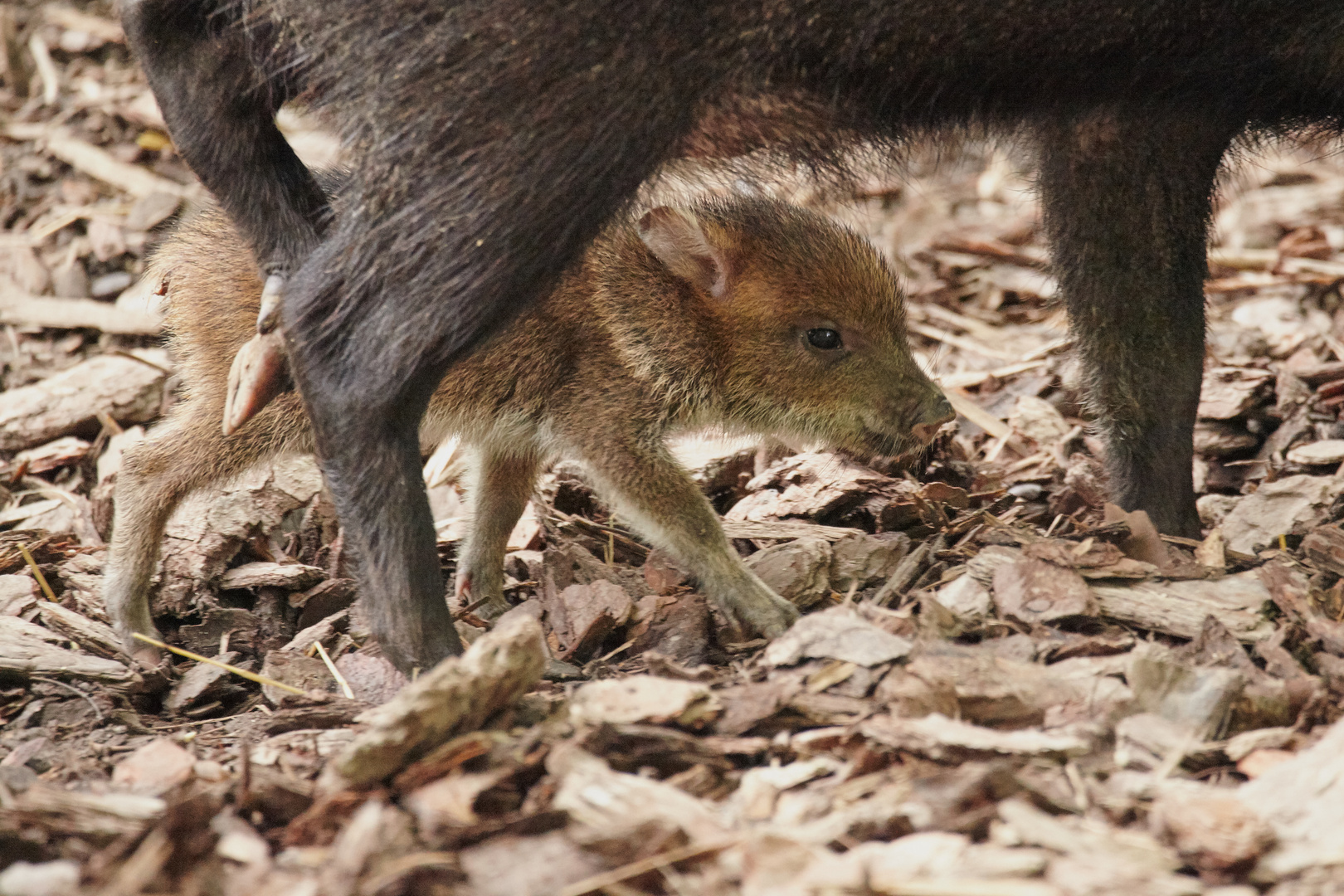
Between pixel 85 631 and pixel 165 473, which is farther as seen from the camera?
pixel 165 473

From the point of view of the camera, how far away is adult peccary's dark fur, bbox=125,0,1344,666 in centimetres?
272

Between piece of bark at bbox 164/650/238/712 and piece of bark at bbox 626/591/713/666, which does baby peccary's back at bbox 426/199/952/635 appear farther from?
piece of bark at bbox 164/650/238/712

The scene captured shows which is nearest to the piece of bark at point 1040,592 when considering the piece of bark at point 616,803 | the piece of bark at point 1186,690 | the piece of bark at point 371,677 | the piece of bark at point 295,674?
the piece of bark at point 1186,690

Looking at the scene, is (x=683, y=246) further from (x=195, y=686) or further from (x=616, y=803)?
(x=616, y=803)

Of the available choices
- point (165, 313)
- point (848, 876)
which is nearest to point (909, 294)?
point (165, 313)

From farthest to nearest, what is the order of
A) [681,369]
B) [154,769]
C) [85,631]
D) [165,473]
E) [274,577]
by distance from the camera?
[681,369], [274,577], [165,473], [85,631], [154,769]

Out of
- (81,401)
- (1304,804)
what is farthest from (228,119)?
(1304,804)

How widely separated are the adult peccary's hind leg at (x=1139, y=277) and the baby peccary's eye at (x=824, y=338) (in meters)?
0.61

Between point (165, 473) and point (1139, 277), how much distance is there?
8.17 feet

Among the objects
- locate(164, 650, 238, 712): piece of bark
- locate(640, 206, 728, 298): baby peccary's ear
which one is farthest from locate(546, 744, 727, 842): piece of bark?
locate(640, 206, 728, 298): baby peccary's ear

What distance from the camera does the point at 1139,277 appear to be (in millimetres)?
3719

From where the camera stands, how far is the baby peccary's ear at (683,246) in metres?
3.73

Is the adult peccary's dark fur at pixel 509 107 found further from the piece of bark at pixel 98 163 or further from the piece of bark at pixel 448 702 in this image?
the piece of bark at pixel 98 163

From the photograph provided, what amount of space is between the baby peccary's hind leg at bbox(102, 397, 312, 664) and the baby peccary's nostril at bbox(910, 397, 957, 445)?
159cm
